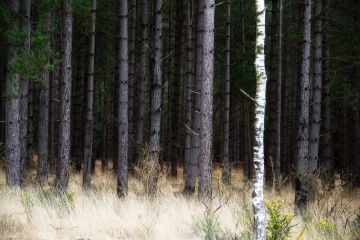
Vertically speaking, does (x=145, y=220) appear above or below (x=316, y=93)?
below

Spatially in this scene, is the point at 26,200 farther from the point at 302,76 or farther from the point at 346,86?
the point at 346,86

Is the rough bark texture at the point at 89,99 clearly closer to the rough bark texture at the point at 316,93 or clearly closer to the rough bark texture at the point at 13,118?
the rough bark texture at the point at 13,118

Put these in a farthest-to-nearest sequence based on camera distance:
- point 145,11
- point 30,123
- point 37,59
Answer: point 30,123
point 145,11
point 37,59

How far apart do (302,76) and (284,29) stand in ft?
43.1

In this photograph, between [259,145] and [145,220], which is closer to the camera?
[259,145]

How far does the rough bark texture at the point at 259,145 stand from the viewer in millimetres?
5410

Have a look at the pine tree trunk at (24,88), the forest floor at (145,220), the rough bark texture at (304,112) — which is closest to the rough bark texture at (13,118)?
the pine tree trunk at (24,88)

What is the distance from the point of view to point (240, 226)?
23.4 ft

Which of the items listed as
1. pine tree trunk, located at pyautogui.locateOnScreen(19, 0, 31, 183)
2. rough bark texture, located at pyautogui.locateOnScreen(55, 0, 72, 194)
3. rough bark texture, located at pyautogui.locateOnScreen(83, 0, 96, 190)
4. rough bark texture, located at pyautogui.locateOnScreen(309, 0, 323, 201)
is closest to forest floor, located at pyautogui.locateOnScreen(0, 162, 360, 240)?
rough bark texture, located at pyautogui.locateOnScreen(55, 0, 72, 194)

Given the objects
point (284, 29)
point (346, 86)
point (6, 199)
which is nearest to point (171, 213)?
point (6, 199)

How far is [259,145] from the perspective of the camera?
552 centimetres

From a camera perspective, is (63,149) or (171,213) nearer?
(171,213)

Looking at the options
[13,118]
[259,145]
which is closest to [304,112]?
[259,145]

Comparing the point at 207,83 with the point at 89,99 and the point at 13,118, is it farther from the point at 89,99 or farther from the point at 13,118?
the point at 89,99
